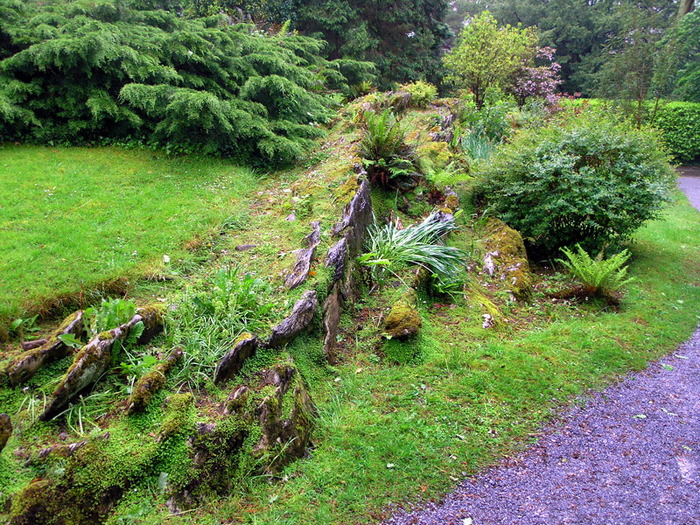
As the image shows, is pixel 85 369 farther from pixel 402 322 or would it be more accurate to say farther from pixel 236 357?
pixel 402 322

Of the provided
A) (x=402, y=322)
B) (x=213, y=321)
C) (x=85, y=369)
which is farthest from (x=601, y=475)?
(x=85, y=369)

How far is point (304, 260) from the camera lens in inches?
173

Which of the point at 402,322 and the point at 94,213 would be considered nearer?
the point at 402,322

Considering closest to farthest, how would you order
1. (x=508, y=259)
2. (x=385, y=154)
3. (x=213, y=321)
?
(x=213, y=321) < (x=508, y=259) < (x=385, y=154)

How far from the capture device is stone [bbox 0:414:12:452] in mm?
2355

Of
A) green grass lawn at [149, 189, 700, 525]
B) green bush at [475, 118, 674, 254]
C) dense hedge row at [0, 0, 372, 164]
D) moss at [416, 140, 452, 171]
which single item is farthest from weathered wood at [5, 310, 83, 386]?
green bush at [475, 118, 674, 254]

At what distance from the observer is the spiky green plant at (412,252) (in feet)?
17.2

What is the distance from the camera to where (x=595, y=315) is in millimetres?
5594

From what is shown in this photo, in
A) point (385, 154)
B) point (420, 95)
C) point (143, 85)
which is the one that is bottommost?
point (385, 154)

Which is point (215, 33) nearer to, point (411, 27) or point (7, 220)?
point (7, 220)

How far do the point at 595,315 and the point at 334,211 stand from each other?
365 cm

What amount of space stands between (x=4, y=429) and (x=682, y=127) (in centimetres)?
2562

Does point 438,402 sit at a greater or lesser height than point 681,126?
lesser

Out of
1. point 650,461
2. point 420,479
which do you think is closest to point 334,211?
point 420,479
